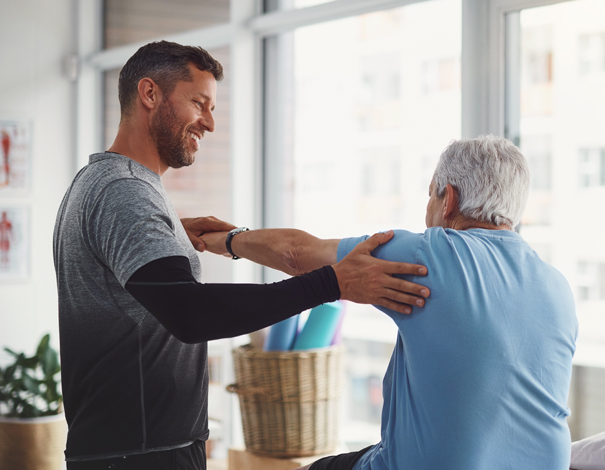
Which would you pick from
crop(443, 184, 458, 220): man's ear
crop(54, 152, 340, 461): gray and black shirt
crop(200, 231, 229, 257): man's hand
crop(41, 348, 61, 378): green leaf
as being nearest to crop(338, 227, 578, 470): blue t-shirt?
crop(443, 184, 458, 220): man's ear

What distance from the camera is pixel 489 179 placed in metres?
1.34

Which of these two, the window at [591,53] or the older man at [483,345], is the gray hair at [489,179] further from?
the window at [591,53]

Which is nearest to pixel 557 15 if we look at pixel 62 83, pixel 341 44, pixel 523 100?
pixel 523 100

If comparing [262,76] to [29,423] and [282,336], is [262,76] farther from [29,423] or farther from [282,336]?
[29,423]

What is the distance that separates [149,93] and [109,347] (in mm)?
588

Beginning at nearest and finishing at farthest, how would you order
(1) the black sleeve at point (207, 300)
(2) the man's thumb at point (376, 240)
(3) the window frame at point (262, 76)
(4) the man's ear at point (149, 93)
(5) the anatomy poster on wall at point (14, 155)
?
(1) the black sleeve at point (207, 300) < (2) the man's thumb at point (376, 240) < (4) the man's ear at point (149, 93) < (3) the window frame at point (262, 76) < (5) the anatomy poster on wall at point (14, 155)

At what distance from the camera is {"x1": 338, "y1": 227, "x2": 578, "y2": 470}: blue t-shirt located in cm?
120

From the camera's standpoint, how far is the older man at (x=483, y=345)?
3.94 ft

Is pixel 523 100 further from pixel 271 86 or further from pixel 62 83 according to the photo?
pixel 62 83

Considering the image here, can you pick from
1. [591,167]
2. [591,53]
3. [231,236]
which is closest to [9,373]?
[231,236]

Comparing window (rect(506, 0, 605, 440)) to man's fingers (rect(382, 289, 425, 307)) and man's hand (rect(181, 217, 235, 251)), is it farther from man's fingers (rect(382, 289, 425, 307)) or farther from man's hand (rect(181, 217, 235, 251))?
man's fingers (rect(382, 289, 425, 307))

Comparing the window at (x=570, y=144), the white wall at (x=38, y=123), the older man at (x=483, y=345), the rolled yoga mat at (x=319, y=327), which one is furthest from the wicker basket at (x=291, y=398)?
the white wall at (x=38, y=123)

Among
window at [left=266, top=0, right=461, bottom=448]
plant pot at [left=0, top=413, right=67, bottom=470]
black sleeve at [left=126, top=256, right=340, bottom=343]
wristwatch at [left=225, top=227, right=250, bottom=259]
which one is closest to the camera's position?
black sleeve at [left=126, top=256, right=340, bottom=343]

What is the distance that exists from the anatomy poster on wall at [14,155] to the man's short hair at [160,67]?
2.81 meters
